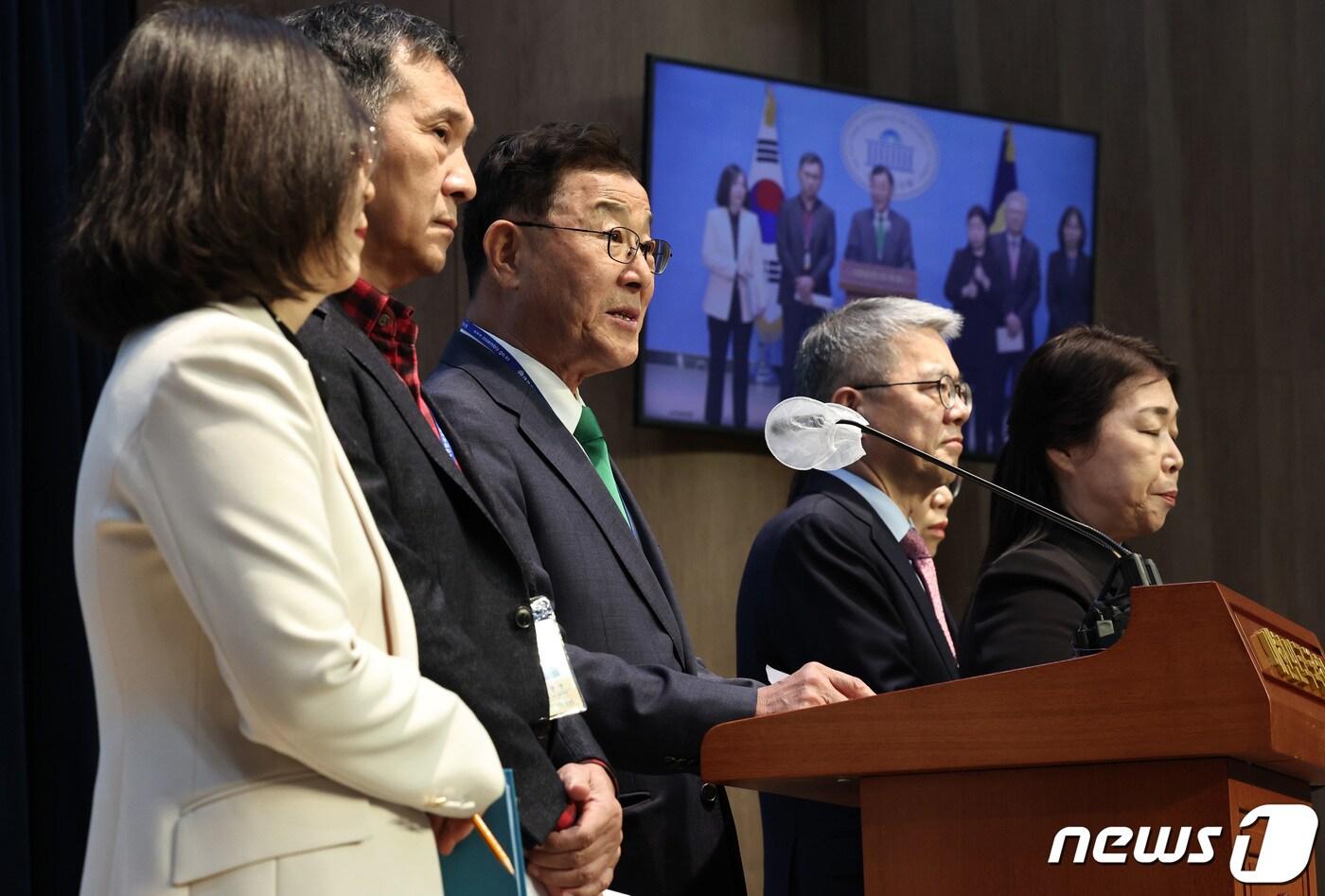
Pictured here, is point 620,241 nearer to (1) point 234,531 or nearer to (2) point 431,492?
(2) point 431,492

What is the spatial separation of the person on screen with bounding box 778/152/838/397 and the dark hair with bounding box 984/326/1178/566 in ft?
8.21

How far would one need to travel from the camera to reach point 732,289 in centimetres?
565

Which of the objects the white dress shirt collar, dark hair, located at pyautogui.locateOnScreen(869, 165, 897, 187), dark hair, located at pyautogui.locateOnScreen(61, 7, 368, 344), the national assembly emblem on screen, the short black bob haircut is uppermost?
the national assembly emblem on screen

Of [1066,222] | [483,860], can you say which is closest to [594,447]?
[483,860]

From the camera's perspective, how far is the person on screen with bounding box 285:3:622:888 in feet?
5.55

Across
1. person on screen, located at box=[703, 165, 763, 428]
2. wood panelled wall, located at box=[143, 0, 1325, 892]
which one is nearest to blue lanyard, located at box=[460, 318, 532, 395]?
wood panelled wall, located at box=[143, 0, 1325, 892]

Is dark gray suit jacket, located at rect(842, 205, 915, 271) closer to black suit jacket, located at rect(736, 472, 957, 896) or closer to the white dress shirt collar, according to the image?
the white dress shirt collar

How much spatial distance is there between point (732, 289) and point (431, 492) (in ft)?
13.0

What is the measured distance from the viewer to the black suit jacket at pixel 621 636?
2.20 m

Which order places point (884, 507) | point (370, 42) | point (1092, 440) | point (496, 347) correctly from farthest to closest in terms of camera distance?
1. point (884, 507)
2. point (1092, 440)
3. point (496, 347)
4. point (370, 42)

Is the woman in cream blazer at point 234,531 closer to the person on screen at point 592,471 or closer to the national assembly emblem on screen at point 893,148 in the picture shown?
the person on screen at point 592,471

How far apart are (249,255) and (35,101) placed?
285 centimetres

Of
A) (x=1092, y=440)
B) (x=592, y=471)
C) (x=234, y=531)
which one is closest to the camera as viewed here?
(x=234, y=531)

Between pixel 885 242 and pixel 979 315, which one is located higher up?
pixel 885 242
